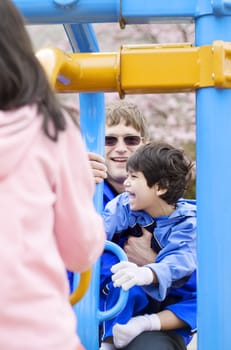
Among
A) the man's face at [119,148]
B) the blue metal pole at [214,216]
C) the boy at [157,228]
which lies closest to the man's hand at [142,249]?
the boy at [157,228]

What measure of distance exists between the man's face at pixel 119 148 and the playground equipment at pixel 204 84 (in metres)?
0.80

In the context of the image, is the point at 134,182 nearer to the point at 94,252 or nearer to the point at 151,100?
the point at 94,252

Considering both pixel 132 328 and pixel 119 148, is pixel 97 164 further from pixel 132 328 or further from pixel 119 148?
pixel 119 148

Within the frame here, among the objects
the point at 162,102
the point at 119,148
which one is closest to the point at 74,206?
the point at 119,148

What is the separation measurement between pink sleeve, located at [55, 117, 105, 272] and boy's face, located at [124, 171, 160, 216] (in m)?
0.97

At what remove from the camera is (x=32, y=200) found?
122 centimetres

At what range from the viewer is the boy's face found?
2.35m

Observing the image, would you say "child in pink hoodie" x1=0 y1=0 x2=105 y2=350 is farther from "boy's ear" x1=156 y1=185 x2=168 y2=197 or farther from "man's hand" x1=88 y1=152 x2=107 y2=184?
"boy's ear" x1=156 y1=185 x2=168 y2=197

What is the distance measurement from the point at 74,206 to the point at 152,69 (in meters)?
0.60

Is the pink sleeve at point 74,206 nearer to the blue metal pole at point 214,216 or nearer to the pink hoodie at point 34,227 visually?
the pink hoodie at point 34,227

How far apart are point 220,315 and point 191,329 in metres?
0.58

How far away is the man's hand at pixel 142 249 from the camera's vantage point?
2.36 metres

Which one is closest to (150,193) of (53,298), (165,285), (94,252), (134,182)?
(134,182)

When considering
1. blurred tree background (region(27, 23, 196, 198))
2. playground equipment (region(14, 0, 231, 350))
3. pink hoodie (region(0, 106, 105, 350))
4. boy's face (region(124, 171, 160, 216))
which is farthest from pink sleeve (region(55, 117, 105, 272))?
blurred tree background (region(27, 23, 196, 198))
